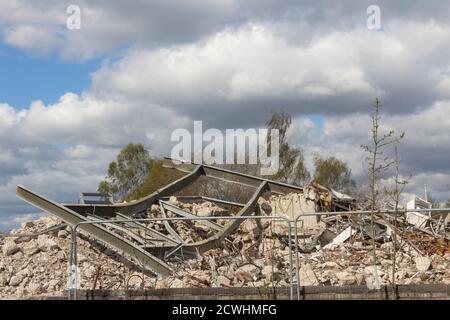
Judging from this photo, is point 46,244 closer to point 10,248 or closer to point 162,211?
point 10,248

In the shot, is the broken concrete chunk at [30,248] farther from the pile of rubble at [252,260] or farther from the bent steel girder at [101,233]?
the bent steel girder at [101,233]

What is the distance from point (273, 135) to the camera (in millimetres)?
37250

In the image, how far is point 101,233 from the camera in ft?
43.8

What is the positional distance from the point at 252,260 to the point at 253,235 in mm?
3053

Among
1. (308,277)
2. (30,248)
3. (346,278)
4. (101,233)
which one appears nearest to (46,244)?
(30,248)

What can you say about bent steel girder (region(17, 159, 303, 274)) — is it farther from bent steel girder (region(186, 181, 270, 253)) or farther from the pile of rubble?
the pile of rubble

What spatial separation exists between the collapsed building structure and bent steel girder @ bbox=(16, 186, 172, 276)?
2cm

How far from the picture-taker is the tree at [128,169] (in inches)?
1786

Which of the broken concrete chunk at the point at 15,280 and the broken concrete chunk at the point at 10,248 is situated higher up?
the broken concrete chunk at the point at 10,248

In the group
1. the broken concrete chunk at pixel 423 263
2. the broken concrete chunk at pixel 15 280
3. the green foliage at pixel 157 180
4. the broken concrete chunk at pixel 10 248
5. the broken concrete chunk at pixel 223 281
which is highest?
the green foliage at pixel 157 180

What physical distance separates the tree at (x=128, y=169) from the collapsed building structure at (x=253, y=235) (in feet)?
83.0

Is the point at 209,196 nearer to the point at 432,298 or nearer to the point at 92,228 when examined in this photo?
the point at 92,228

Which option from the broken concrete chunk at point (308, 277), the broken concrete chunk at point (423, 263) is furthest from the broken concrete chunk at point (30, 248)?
the broken concrete chunk at point (423, 263)
